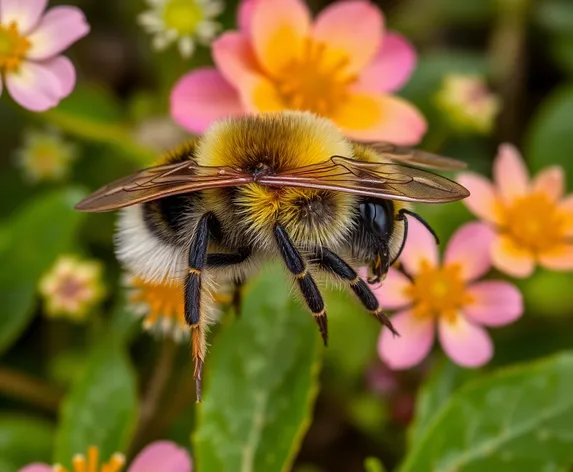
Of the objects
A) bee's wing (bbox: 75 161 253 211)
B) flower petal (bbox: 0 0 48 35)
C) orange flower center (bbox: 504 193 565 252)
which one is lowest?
bee's wing (bbox: 75 161 253 211)

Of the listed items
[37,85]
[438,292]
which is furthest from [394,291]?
[37,85]

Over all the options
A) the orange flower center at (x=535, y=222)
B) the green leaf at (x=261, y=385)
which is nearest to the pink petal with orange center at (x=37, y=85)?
the green leaf at (x=261, y=385)

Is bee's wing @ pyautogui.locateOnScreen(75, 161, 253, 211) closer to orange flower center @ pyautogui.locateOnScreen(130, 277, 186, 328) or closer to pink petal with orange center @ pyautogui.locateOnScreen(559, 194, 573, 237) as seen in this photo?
orange flower center @ pyautogui.locateOnScreen(130, 277, 186, 328)

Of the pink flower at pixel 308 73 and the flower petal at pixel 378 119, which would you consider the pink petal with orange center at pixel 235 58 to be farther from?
the flower petal at pixel 378 119

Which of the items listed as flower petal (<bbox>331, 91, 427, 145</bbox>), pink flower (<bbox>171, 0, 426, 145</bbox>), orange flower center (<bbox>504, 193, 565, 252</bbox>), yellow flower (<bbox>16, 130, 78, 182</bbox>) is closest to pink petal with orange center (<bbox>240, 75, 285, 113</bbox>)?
pink flower (<bbox>171, 0, 426, 145</bbox>)

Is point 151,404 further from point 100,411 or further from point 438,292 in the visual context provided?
point 438,292

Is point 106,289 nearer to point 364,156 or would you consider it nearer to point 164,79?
point 164,79

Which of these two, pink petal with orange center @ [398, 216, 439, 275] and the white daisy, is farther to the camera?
the white daisy
